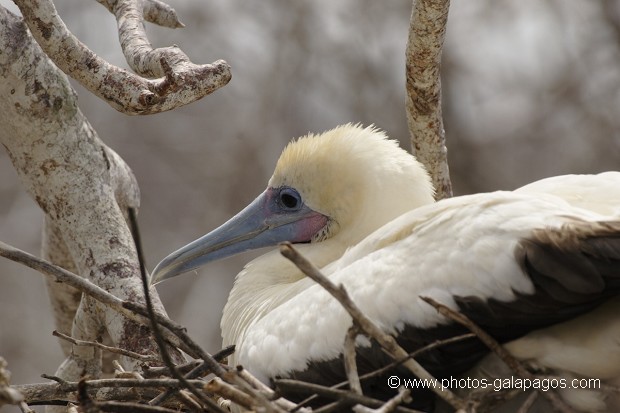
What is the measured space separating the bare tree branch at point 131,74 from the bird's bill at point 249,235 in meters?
0.91

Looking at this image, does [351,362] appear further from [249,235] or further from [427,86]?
[427,86]

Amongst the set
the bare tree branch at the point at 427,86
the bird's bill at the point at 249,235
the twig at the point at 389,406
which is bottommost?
the twig at the point at 389,406

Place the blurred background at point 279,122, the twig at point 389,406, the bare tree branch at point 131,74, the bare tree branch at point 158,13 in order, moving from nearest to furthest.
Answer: the twig at point 389,406
the bare tree branch at point 131,74
the bare tree branch at point 158,13
the blurred background at point 279,122

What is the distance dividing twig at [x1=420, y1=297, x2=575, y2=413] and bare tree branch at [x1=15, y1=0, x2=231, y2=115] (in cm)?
127

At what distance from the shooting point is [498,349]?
148 inches

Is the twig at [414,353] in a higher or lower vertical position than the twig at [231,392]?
lower

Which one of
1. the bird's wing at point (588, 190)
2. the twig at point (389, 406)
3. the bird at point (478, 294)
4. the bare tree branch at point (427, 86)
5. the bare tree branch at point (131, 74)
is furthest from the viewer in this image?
the bare tree branch at point (427, 86)

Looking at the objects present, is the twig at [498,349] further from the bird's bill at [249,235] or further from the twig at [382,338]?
the bird's bill at [249,235]

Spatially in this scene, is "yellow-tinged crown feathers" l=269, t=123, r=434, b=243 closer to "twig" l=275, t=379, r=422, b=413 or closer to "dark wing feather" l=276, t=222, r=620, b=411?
"dark wing feather" l=276, t=222, r=620, b=411

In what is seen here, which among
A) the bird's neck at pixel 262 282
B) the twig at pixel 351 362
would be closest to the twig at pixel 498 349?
the twig at pixel 351 362

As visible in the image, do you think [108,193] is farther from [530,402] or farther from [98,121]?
[98,121]

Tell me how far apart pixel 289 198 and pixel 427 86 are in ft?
2.59

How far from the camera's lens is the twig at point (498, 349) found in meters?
3.70

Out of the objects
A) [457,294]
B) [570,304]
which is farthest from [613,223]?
[457,294]
